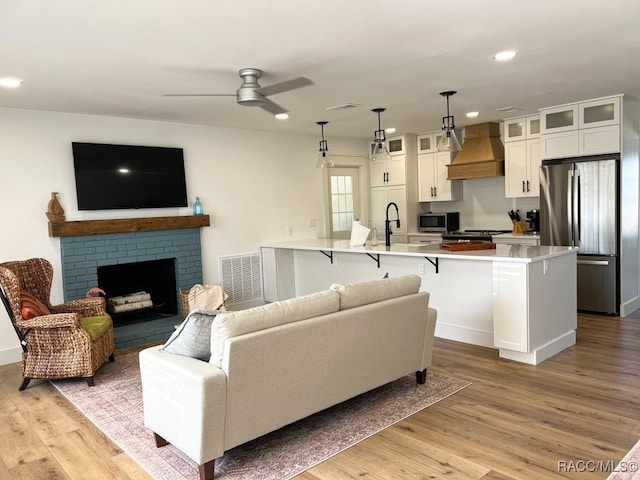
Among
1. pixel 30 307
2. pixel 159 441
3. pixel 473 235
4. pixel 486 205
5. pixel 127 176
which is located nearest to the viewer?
pixel 159 441

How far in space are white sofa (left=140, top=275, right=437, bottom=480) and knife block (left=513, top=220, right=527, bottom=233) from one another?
3.85m

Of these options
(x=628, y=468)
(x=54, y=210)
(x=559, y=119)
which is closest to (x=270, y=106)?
(x=54, y=210)

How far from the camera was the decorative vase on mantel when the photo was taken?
16.0 feet

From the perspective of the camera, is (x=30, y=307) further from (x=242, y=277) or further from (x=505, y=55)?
(x=505, y=55)

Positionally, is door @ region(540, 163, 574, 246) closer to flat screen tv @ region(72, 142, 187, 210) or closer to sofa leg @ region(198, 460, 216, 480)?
flat screen tv @ region(72, 142, 187, 210)

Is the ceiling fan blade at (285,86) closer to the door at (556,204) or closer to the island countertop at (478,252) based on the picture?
the island countertop at (478,252)

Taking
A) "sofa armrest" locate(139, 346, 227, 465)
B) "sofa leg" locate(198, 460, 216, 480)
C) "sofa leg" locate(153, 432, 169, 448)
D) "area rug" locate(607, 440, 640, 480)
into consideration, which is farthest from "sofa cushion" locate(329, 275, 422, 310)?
"area rug" locate(607, 440, 640, 480)

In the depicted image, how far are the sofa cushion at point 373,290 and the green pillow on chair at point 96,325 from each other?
218cm

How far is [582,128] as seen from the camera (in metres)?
5.54

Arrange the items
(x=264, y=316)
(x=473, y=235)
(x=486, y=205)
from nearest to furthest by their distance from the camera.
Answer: (x=264, y=316)
(x=473, y=235)
(x=486, y=205)

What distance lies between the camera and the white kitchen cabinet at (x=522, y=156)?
247 inches

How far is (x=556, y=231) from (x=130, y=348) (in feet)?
16.3

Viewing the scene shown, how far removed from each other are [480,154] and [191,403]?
554 cm

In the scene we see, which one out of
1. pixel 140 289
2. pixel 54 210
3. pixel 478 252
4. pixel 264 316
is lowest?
pixel 140 289
